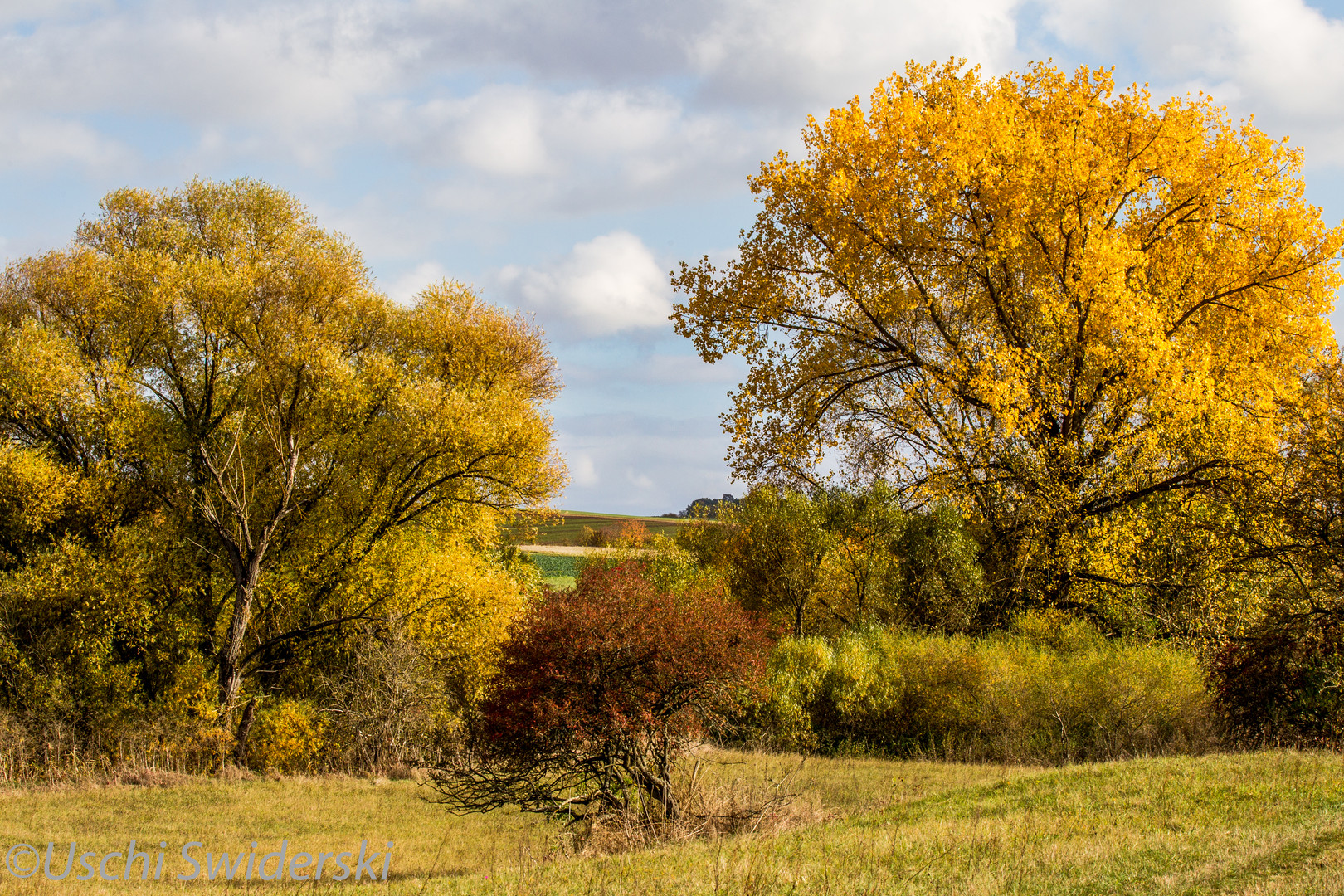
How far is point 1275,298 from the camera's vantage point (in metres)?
21.9

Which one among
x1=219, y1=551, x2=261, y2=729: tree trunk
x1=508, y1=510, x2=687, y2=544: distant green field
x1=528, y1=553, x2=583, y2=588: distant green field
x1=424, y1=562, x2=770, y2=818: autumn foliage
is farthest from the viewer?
x1=508, y1=510, x2=687, y2=544: distant green field

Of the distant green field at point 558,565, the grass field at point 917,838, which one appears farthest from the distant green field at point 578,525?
the grass field at point 917,838

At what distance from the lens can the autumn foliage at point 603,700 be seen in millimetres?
12008

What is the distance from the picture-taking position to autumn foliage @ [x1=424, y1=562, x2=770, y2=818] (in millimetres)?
12008

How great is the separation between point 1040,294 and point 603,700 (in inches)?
576

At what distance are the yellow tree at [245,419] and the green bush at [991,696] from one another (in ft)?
32.4

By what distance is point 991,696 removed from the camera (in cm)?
1944

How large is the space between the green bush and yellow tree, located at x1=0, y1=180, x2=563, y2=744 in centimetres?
989

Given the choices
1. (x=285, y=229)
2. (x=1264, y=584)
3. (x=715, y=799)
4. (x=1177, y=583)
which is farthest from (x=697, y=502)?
(x=715, y=799)

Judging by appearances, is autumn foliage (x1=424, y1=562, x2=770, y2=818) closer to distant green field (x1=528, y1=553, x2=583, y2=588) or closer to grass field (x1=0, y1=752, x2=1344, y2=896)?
grass field (x1=0, y1=752, x2=1344, y2=896)

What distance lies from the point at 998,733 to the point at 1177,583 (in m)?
5.35

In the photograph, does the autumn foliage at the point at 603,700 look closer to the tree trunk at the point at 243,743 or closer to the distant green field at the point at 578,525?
the tree trunk at the point at 243,743

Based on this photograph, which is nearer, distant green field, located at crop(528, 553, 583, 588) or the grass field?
the grass field

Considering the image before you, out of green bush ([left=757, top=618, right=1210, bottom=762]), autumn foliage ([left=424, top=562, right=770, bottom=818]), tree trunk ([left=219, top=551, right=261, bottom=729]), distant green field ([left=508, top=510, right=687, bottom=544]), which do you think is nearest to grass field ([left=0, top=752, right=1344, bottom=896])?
autumn foliage ([left=424, top=562, right=770, bottom=818])
